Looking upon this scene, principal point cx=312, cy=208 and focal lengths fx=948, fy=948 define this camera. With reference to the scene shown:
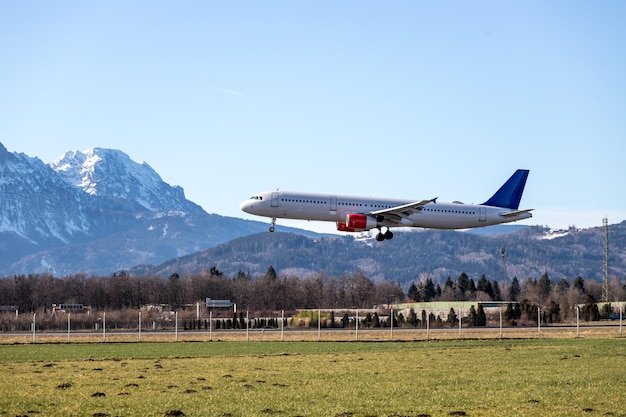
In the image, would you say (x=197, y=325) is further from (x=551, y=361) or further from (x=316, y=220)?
(x=551, y=361)

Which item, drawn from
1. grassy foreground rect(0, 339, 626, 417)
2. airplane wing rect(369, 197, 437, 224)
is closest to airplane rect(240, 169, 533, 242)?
airplane wing rect(369, 197, 437, 224)

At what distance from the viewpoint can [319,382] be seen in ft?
106

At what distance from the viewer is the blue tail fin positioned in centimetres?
8869

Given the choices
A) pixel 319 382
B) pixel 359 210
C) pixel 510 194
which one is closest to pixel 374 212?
pixel 359 210

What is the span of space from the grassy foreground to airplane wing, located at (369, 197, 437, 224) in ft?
84.2

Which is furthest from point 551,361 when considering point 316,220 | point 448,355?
point 316,220

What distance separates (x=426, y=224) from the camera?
8269 cm

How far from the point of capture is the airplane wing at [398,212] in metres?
75.7

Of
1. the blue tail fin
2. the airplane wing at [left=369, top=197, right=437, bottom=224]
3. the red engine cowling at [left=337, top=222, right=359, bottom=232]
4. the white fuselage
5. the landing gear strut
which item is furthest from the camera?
the blue tail fin

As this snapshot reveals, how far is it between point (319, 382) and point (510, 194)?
197 feet

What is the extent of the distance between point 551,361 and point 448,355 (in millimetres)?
5941

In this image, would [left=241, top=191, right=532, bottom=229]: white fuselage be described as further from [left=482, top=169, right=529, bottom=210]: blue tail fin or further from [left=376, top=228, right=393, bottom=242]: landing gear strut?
[left=482, top=169, right=529, bottom=210]: blue tail fin

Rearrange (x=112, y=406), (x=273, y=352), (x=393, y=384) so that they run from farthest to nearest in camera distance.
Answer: (x=273, y=352), (x=393, y=384), (x=112, y=406)

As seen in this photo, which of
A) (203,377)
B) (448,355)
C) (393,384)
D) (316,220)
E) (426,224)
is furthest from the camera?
(426,224)
